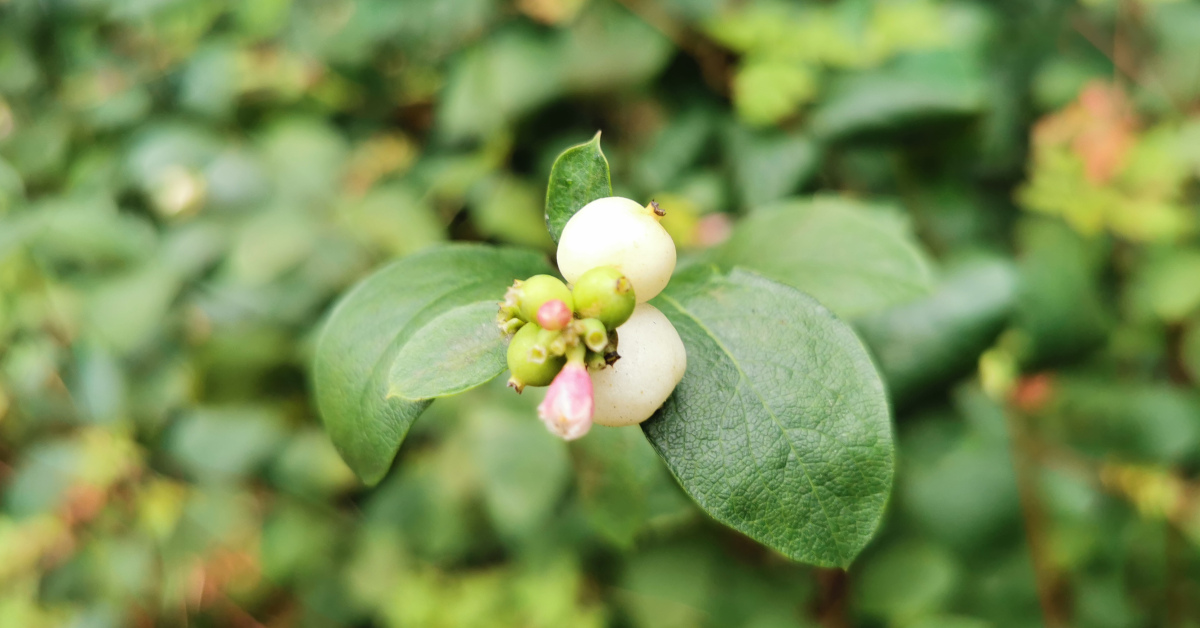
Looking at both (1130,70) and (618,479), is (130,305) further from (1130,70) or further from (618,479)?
(1130,70)

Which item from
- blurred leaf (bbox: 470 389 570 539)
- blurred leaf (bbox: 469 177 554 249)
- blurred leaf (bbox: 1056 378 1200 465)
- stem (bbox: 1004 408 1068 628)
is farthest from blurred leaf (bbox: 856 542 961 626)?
blurred leaf (bbox: 469 177 554 249)

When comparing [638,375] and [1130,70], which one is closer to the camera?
[638,375]

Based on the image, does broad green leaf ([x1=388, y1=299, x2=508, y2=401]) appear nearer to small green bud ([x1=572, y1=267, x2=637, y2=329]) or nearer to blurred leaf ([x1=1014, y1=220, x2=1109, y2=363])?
small green bud ([x1=572, y1=267, x2=637, y2=329])

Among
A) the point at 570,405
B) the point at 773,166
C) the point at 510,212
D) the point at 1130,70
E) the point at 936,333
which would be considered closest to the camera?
the point at 570,405

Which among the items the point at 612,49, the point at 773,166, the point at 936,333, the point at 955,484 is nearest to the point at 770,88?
the point at 773,166

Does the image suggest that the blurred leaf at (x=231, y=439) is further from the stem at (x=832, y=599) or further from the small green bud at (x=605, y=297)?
the small green bud at (x=605, y=297)

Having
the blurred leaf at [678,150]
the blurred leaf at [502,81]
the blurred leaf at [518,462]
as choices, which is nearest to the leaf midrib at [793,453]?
the blurred leaf at [518,462]

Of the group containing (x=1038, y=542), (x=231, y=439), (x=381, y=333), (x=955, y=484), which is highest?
(x=381, y=333)

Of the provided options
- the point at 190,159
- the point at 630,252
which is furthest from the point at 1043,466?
the point at 190,159
